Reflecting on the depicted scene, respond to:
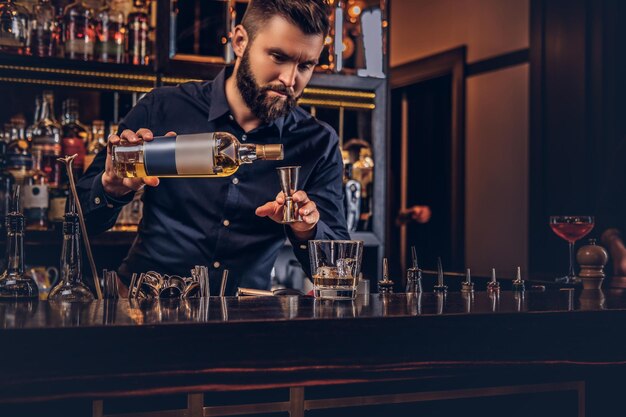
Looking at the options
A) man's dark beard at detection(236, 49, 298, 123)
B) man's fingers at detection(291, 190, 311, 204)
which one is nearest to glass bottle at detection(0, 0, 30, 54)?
man's dark beard at detection(236, 49, 298, 123)

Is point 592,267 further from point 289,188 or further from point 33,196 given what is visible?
point 33,196

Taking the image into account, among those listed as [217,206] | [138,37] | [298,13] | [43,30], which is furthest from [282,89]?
[43,30]

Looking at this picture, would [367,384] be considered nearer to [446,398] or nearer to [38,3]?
[446,398]

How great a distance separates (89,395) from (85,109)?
225 centimetres

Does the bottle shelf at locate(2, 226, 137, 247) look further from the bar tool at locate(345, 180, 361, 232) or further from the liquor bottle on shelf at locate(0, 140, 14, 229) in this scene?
the bar tool at locate(345, 180, 361, 232)

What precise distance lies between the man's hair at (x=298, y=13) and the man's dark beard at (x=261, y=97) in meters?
0.12

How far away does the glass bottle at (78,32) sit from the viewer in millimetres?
2879

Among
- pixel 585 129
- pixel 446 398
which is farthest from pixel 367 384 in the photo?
pixel 585 129

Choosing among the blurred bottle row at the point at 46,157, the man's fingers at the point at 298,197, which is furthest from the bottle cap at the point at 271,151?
the blurred bottle row at the point at 46,157

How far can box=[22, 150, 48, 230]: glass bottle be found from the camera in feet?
9.17

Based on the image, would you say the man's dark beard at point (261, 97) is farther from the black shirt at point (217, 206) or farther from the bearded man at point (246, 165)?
the black shirt at point (217, 206)

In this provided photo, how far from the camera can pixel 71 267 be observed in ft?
4.87

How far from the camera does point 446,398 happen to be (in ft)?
4.52

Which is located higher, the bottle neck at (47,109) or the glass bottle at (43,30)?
the glass bottle at (43,30)
